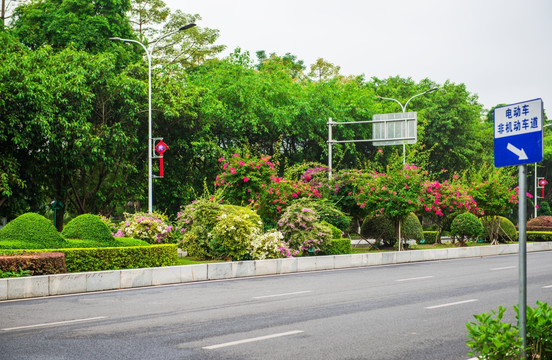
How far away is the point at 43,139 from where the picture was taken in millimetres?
25875

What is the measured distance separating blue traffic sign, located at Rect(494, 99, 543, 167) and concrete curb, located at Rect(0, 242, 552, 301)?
10593mm

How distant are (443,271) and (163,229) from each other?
29.9 ft

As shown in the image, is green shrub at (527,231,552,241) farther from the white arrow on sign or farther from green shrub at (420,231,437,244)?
the white arrow on sign

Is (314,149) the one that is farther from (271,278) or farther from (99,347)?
(99,347)

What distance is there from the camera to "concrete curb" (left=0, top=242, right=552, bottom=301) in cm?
1309

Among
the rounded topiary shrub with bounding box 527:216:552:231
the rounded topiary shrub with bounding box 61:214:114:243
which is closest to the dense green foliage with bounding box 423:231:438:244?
the rounded topiary shrub with bounding box 527:216:552:231

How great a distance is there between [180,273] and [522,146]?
12245 millimetres

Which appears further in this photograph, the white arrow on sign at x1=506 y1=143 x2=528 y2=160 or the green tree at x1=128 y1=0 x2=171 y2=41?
the green tree at x1=128 y1=0 x2=171 y2=41

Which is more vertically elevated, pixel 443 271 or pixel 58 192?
pixel 58 192

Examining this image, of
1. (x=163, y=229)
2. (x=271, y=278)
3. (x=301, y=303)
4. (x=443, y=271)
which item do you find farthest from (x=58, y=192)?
(x=301, y=303)

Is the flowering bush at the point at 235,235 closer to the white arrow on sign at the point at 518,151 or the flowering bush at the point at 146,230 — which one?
the flowering bush at the point at 146,230

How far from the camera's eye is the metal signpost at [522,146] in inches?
208

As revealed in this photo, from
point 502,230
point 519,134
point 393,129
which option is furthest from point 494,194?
point 519,134

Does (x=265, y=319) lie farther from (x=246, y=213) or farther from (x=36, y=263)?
(x=246, y=213)
